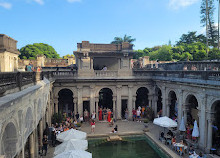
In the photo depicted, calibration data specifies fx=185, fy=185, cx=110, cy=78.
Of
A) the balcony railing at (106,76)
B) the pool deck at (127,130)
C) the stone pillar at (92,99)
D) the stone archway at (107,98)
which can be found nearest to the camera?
the balcony railing at (106,76)

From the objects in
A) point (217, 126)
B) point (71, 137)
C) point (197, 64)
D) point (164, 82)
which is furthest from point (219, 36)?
point (71, 137)

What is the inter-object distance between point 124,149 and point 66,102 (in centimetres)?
1220

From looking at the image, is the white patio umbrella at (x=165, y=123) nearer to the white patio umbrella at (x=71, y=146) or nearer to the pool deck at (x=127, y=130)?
the pool deck at (x=127, y=130)

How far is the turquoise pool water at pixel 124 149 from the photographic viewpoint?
14.6m

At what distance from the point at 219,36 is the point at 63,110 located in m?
32.7

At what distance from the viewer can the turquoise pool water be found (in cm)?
1465

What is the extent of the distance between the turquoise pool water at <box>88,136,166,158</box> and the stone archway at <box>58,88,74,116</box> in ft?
29.0

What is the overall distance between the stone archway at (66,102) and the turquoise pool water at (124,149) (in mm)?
8836

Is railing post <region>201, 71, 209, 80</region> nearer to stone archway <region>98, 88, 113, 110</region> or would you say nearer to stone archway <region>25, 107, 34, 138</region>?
stone archway <region>25, 107, 34, 138</region>

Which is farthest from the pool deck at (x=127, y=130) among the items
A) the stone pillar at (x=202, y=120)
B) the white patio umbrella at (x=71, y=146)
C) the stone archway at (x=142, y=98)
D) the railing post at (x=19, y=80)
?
the railing post at (x=19, y=80)

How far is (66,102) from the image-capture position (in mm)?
25281

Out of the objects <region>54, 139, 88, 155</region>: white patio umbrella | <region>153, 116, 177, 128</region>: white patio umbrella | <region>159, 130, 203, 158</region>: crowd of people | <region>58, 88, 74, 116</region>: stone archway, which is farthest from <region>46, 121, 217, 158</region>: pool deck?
<region>58, 88, 74, 116</region>: stone archway

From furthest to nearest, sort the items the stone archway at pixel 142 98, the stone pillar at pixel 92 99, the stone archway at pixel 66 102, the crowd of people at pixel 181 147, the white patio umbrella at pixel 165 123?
the stone archway at pixel 142 98
the stone archway at pixel 66 102
the stone pillar at pixel 92 99
the white patio umbrella at pixel 165 123
the crowd of people at pixel 181 147

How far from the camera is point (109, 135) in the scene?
59.7 feet
